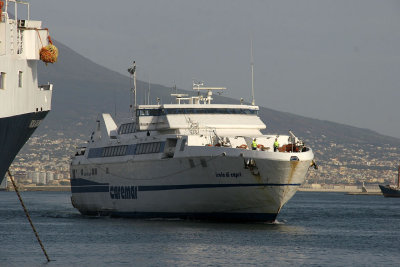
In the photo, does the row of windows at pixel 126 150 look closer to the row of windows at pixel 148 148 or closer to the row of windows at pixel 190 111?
the row of windows at pixel 148 148

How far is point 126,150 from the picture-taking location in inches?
2432

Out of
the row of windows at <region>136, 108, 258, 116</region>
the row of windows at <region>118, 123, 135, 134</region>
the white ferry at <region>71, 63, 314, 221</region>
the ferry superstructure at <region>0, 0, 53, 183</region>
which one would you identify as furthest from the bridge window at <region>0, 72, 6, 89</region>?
the row of windows at <region>118, 123, 135, 134</region>

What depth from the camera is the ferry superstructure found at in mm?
30078

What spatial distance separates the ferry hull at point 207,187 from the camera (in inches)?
1993

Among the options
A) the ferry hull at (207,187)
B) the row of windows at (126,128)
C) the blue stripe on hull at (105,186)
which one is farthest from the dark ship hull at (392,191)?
the ferry hull at (207,187)

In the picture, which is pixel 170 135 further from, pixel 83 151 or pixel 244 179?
pixel 83 151

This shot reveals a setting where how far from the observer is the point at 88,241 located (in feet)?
148

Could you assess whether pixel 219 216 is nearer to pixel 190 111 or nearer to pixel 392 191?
pixel 190 111

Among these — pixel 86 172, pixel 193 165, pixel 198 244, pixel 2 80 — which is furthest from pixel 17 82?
pixel 86 172

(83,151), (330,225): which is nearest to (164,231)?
(330,225)

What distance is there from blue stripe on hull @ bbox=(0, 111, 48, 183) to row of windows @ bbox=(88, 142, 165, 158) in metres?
24.0

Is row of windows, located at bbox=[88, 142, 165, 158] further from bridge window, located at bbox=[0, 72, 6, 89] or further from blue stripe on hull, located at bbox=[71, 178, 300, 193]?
bridge window, located at bbox=[0, 72, 6, 89]

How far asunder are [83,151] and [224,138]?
66.1 feet

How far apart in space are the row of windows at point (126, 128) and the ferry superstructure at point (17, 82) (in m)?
27.1
